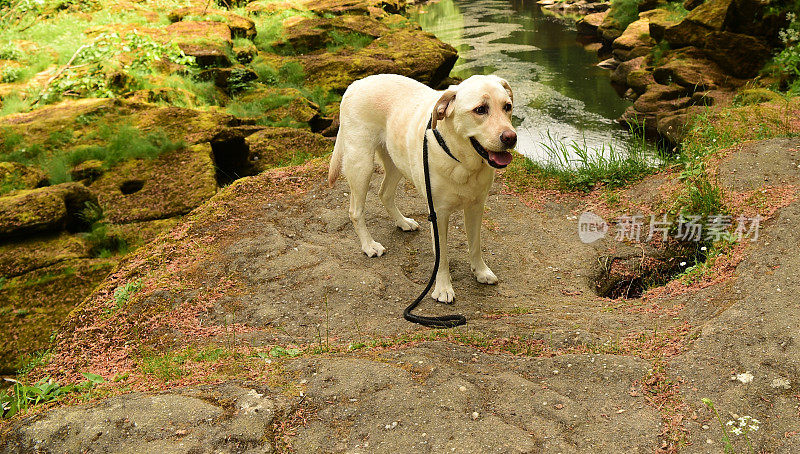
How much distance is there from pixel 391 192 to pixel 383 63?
7.21 m

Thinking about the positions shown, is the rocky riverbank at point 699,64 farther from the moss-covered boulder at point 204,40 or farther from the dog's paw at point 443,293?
the moss-covered boulder at point 204,40

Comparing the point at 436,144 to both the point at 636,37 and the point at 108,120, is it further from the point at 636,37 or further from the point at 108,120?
the point at 636,37

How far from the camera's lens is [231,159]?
8148 millimetres

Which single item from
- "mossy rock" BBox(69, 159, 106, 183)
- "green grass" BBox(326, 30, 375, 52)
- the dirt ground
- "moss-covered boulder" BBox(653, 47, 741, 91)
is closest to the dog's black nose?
the dirt ground

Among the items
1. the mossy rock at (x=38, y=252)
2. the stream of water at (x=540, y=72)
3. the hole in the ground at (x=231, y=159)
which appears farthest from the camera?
the stream of water at (x=540, y=72)

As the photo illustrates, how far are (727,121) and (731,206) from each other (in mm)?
2880

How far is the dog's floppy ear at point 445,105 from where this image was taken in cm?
409

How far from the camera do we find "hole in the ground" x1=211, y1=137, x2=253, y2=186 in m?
7.90

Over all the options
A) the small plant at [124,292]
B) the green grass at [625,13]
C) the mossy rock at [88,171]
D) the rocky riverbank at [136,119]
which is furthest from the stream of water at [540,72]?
the mossy rock at [88,171]

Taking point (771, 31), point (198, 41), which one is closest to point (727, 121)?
point (771, 31)

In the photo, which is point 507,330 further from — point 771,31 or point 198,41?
point 771,31

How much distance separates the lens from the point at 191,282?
518 centimetres

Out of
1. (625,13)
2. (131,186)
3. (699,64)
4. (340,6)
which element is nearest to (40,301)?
(131,186)

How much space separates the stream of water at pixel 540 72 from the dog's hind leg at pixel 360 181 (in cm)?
402
